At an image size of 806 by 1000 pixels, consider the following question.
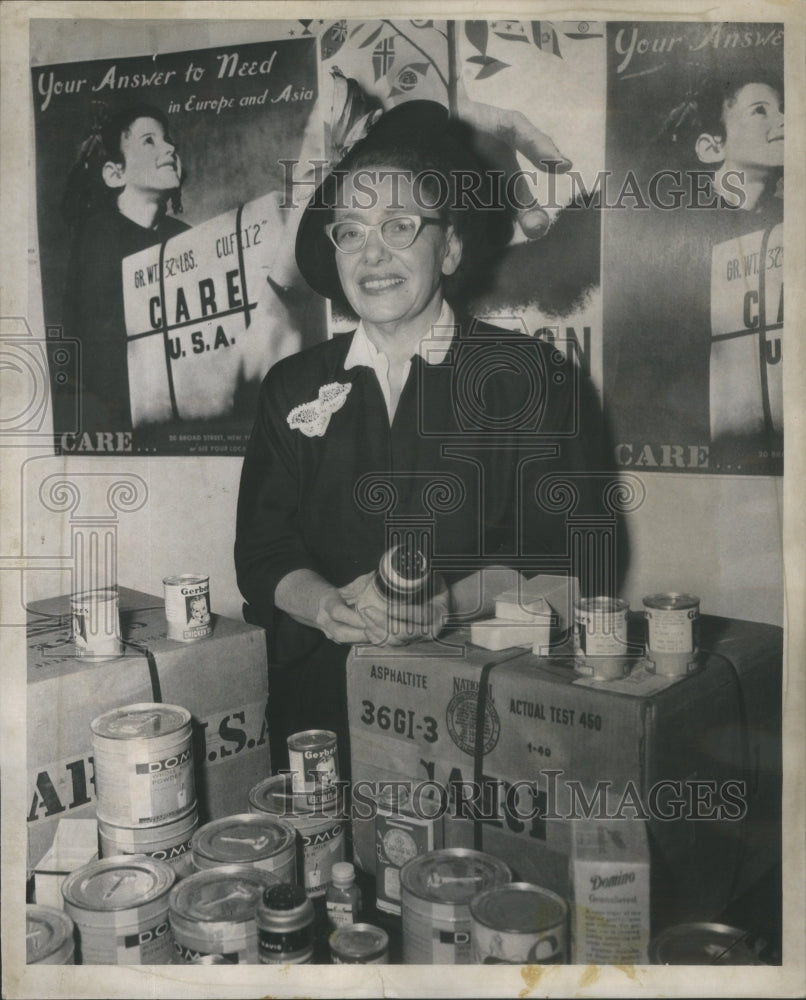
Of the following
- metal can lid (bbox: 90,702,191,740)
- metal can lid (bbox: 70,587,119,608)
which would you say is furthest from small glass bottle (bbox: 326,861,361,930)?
metal can lid (bbox: 70,587,119,608)

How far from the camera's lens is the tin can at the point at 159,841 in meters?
1.42

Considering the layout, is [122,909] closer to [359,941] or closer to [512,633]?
[359,941]

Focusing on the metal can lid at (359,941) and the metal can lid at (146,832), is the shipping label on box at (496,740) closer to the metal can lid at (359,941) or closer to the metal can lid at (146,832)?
the metal can lid at (359,941)

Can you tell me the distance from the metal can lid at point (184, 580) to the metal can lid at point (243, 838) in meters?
0.42

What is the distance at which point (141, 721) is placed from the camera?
58.3 inches

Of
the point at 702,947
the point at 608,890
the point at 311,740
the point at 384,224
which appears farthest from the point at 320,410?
the point at 702,947

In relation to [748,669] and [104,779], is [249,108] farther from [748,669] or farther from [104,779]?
[748,669]

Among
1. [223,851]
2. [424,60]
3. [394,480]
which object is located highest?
[424,60]

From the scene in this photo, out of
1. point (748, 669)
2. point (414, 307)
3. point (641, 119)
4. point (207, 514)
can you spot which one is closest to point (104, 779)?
point (207, 514)

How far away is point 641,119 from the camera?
144 cm

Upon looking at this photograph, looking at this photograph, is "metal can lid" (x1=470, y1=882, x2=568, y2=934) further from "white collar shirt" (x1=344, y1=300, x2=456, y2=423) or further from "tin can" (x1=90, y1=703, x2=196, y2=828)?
"white collar shirt" (x1=344, y1=300, x2=456, y2=423)

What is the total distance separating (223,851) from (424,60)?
1.37m

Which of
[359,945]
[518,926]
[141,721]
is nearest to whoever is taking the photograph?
[518,926]

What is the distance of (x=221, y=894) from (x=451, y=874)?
0.36 m
